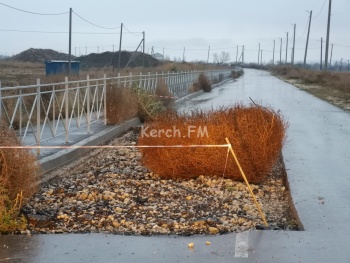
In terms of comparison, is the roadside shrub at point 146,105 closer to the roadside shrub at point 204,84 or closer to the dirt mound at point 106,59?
the roadside shrub at point 204,84

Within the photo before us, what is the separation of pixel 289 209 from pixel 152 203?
175cm

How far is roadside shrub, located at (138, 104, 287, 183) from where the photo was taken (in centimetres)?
938

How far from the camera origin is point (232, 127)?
950 cm

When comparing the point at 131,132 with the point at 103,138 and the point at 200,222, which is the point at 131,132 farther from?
the point at 200,222

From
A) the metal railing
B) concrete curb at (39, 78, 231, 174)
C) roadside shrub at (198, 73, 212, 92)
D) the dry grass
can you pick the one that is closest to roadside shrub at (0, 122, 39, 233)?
the metal railing

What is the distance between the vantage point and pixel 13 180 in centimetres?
692

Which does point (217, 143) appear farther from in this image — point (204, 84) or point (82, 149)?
point (204, 84)

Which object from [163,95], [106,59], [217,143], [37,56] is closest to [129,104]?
[163,95]

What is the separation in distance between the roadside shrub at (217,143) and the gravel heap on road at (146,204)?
0.18m

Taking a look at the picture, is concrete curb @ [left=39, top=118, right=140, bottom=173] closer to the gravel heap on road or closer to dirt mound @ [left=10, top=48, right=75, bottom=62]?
the gravel heap on road

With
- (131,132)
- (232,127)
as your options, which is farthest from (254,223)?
(131,132)

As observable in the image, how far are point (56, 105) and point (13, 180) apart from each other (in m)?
7.98

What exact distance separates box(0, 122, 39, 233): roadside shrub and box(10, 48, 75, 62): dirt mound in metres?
91.6

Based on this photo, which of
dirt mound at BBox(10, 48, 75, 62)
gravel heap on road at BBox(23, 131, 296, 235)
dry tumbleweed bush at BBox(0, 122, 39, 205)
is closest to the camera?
dry tumbleweed bush at BBox(0, 122, 39, 205)
